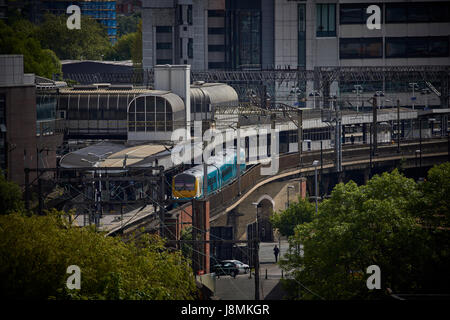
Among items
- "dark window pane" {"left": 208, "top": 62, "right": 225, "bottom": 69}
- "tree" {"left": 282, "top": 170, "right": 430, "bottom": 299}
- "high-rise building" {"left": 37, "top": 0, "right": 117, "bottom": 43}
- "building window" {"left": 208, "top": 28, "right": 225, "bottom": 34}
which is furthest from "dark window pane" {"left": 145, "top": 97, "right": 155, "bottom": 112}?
"high-rise building" {"left": 37, "top": 0, "right": 117, "bottom": 43}

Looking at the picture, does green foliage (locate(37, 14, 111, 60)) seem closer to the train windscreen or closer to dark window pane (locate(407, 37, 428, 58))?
dark window pane (locate(407, 37, 428, 58))

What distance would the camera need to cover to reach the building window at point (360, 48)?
96.7 meters

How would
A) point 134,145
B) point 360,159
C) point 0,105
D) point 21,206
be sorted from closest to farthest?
point 21,206
point 0,105
point 134,145
point 360,159

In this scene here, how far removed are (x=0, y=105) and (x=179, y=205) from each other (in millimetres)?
9790

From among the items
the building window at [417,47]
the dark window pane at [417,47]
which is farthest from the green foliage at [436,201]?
the dark window pane at [417,47]

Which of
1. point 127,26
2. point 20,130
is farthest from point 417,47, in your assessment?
point 127,26

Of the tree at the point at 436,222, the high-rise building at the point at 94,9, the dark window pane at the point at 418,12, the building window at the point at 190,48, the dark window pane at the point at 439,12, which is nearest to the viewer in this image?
the tree at the point at 436,222

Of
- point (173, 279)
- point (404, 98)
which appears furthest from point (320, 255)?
point (404, 98)

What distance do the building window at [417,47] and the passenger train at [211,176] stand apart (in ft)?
134

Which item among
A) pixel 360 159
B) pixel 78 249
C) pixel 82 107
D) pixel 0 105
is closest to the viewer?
pixel 78 249

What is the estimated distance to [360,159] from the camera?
7506 cm

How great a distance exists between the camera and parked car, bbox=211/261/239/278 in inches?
1932

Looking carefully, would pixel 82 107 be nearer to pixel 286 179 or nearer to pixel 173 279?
pixel 286 179

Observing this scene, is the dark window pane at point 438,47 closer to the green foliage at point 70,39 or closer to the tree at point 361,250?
the green foliage at point 70,39
